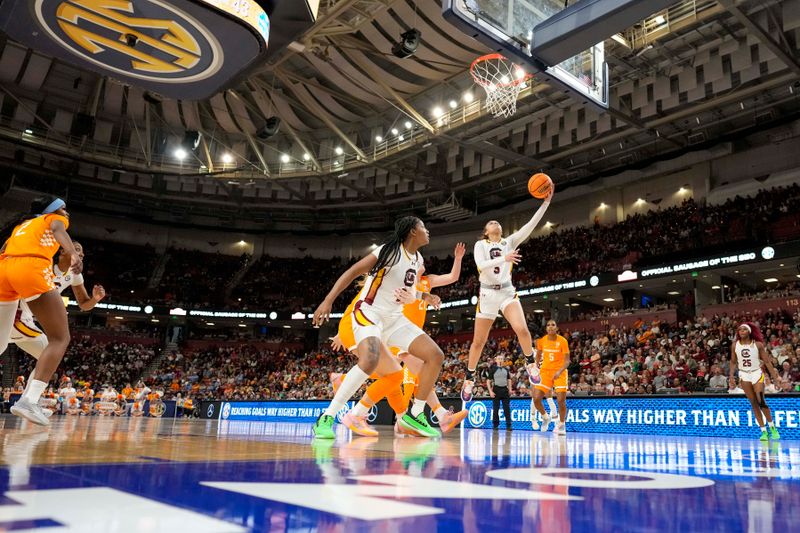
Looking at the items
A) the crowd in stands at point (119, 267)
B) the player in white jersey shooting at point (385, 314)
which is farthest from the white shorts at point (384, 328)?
the crowd in stands at point (119, 267)

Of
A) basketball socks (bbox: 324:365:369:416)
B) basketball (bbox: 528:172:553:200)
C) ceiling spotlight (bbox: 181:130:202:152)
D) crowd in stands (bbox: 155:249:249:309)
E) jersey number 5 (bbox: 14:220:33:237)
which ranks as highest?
ceiling spotlight (bbox: 181:130:202:152)

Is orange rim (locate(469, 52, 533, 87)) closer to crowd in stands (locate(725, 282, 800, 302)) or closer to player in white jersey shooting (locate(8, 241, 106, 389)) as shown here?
player in white jersey shooting (locate(8, 241, 106, 389))

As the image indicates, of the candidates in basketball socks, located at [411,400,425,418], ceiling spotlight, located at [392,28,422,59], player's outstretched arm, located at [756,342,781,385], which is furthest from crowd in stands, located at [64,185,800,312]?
basketball socks, located at [411,400,425,418]

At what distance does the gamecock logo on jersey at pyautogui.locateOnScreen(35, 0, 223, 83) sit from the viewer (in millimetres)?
12305

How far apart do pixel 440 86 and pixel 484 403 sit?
14819 millimetres

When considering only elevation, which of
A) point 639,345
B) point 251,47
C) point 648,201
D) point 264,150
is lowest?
point 639,345

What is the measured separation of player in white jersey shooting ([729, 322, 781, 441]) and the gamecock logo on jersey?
1157 centimetres

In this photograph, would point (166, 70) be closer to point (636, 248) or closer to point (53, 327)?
point (53, 327)

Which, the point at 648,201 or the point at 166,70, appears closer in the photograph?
the point at 166,70

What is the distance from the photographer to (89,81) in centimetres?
2658

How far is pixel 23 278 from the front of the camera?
463 cm

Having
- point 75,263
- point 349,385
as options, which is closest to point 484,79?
point 75,263

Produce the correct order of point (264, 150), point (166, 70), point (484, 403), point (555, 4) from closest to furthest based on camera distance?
point (555, 4)
point (484, 403)
point (166, 70)
point (264, 150)

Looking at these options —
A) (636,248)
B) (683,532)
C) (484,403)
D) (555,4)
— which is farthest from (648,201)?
(683,532)
